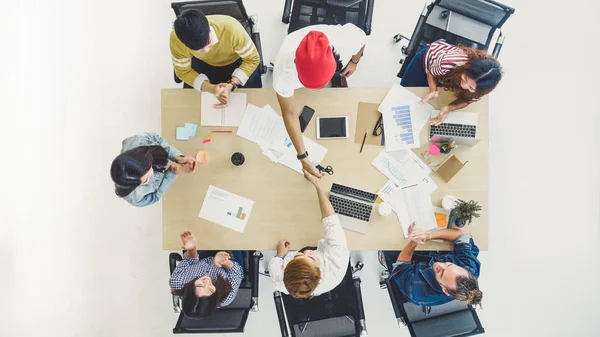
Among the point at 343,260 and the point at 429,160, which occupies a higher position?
the point at 429,160

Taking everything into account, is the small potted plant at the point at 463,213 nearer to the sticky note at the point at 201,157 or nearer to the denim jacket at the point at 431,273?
the denim jacket at the point at 431,273

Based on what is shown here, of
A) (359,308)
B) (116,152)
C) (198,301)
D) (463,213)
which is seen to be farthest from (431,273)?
(116,152)

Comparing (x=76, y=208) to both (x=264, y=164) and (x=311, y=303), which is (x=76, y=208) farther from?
(x=311, y=303)

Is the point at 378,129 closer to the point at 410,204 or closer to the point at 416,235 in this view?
the point at 410,204

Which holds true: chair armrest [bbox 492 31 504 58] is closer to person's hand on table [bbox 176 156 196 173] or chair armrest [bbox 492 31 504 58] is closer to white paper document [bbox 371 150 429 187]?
white paper document [bbox 371 150 429 187]

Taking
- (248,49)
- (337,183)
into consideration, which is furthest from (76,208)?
(337,183)

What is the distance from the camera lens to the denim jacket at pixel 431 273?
2014mm

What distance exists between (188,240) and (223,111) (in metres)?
0.75

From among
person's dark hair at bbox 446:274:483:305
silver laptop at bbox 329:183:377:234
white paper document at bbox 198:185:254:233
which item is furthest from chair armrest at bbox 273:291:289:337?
person's dark hair at bbox 446:274:483:305

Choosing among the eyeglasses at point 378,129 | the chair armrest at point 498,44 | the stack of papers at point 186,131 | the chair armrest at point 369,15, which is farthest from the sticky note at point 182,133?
the chair armrest at point 498,44

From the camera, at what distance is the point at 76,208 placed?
9.36 ft

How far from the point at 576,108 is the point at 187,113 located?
2884mm

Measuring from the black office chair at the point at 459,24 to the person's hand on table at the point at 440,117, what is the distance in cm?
57

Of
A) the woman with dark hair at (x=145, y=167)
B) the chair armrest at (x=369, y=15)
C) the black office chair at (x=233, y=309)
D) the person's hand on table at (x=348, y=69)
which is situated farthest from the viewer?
the person's hand on table at (x=348, y=69)
